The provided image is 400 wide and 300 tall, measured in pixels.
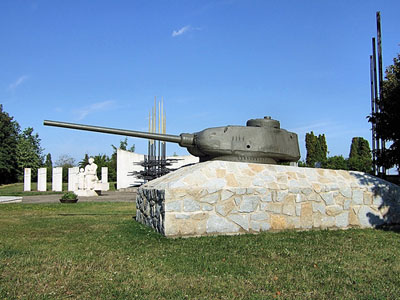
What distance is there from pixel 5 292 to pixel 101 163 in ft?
129

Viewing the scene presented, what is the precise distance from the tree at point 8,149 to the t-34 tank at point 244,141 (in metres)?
40.2

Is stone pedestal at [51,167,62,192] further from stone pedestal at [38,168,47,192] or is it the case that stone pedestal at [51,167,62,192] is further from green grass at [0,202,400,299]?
green grass at [0,202,400,299]

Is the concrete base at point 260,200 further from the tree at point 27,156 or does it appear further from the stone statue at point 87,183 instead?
the tree at point 27,156

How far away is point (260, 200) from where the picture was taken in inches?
273

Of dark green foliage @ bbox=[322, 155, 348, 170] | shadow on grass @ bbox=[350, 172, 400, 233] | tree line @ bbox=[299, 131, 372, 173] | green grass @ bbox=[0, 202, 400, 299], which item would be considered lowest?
green grass @ bbox=[0, 202, 400, 299]

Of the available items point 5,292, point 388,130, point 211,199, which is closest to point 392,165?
point 388,130

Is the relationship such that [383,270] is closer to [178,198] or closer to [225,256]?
[225,256]

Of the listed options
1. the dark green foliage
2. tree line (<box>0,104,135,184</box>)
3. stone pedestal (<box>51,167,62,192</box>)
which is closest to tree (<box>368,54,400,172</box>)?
the dark green foliage

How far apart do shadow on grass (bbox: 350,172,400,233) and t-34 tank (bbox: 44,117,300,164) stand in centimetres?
181

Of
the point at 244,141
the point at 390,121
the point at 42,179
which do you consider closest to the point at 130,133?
the point at 244,141

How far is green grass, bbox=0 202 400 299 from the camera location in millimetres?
3688

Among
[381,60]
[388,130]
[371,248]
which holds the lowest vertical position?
[371,248]

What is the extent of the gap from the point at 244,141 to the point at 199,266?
3579 mm

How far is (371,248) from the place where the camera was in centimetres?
578
